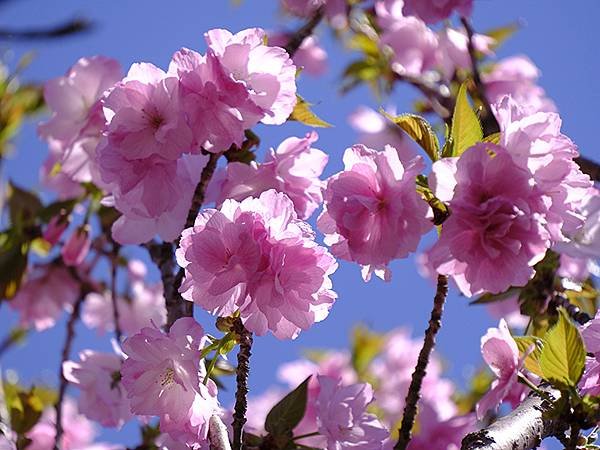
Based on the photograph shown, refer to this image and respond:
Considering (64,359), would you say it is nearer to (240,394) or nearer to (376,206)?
(240,394)

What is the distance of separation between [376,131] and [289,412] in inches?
65.9

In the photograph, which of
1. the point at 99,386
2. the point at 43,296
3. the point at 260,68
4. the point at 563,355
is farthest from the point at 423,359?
the point at 43,296

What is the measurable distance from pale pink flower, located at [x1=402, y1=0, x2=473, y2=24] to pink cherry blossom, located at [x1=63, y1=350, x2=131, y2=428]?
0.98m

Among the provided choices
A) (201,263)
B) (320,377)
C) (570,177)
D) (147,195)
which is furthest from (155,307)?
(570,177)

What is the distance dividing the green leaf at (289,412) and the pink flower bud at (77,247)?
88 centimetres

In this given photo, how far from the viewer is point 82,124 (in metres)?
1.70

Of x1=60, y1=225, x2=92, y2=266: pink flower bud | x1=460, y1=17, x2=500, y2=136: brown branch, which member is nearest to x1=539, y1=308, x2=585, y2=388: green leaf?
x1=460, y1=17, x2=500, y2=136: brown branch

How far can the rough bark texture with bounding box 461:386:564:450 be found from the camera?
1124 millimetres

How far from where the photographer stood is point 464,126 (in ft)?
3.82

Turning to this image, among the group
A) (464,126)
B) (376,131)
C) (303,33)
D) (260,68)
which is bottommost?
(464,126)

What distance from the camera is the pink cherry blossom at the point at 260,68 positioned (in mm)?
1259

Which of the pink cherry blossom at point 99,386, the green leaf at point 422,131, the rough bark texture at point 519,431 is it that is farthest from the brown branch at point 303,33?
the rough bark texture at point 519,431

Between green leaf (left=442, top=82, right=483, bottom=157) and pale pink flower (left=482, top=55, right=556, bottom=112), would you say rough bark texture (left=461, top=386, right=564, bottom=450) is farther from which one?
pale pink flower (left=482, top=55, right=556, bottom=112)

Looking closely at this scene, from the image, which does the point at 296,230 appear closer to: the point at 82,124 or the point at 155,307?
the point at 82,124
